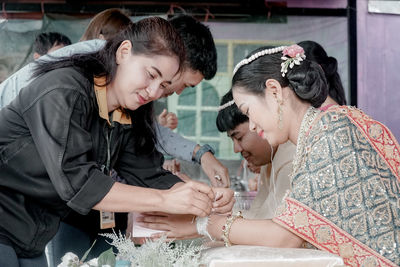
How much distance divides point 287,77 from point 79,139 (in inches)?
31.2

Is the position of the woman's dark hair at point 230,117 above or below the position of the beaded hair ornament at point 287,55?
below

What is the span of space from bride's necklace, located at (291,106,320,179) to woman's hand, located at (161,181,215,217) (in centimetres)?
31

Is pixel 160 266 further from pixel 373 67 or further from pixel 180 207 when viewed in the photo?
pixel 373 67

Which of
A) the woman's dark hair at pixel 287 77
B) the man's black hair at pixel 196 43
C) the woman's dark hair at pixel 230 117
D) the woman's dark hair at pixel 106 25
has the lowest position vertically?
the woman's dark hair at pixel 230 117

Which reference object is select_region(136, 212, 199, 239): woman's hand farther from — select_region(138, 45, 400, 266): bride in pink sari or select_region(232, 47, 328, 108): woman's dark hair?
select_region(232, 47, 328, 108): woman's dark hair

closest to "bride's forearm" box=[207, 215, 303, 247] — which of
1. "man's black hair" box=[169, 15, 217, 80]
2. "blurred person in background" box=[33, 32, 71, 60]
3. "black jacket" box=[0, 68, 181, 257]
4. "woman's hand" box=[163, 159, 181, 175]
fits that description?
"black jacket" box=[0, 68, 181, 257]

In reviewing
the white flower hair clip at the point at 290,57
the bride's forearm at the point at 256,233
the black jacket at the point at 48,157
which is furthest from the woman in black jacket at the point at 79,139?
the white flower hair clip at the point at 290,57

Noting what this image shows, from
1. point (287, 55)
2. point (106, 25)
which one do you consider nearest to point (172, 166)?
point (106, 25)

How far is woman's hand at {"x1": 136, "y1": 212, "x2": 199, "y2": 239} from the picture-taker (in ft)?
6.53

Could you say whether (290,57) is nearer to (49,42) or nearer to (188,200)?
(188,200)

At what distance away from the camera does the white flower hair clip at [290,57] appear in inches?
77.3

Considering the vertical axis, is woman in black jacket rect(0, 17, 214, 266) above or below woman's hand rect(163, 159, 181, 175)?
above

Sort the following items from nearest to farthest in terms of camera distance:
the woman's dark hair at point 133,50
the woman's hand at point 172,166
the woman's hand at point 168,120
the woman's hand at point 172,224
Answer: the woman's dark hair at point 133,50, the woman's hand at point 172,224, the woman's hand at point 172,166, the woman's hand at point 168,120

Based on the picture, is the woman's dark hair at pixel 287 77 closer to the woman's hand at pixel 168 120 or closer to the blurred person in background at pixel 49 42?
the blurred person in background at pixel 49 42
